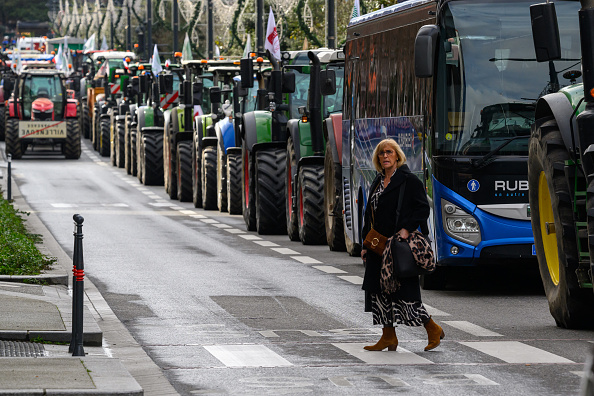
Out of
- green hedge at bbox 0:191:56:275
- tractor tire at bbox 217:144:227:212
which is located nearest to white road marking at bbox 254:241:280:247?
green hedge at bbox 0:191:56:275

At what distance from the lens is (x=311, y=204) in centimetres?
2027

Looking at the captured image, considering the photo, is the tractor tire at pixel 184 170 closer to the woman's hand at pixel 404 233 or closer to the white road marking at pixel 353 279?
the white road marking at pixel 353 279

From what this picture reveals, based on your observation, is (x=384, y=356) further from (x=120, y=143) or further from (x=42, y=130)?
(x=42, y=130)

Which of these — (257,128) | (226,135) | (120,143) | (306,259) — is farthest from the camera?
(120,143)

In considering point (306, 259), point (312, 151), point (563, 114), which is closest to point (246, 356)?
point (563, 114)

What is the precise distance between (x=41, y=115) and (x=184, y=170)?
60.4ft

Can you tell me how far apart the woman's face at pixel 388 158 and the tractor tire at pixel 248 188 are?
12.4 meters

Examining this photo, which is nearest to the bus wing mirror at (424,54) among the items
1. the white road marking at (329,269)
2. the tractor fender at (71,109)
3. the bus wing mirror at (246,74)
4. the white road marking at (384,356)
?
the white road marking at (384,356)

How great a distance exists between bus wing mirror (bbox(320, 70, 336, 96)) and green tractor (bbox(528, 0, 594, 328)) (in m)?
6.87

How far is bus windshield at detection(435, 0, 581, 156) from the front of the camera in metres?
13.6

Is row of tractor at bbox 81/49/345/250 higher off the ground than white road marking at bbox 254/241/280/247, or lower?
higher

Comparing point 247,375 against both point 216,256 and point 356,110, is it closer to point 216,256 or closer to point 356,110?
point 356,110

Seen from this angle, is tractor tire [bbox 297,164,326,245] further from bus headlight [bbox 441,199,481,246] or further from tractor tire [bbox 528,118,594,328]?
tractor tire [bbox 528,118,594,328]

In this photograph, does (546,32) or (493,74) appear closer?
(546,32)
